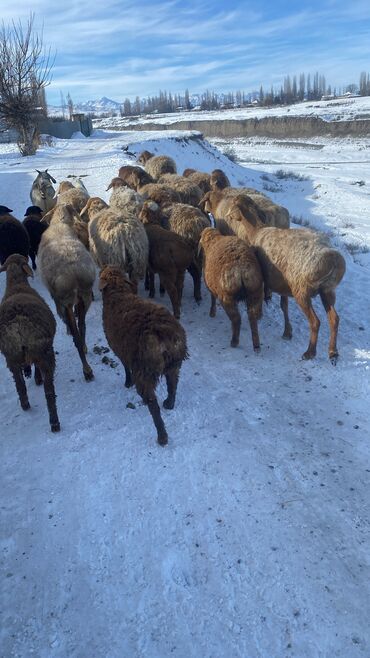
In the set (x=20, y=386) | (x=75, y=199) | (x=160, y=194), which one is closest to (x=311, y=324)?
(x=20, y=386)

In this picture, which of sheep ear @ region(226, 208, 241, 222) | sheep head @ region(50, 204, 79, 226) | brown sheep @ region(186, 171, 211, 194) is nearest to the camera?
sheep ear @ region(226, 208, 241, 222)

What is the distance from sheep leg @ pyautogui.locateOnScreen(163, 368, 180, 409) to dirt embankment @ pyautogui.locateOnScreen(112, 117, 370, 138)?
189 feet

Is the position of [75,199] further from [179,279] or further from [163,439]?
[163,439]

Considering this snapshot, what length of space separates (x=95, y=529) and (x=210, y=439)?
1.43 metres

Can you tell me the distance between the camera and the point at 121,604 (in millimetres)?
2977

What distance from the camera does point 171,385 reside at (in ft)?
14.6

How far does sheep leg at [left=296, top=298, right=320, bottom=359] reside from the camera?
19.0 feet

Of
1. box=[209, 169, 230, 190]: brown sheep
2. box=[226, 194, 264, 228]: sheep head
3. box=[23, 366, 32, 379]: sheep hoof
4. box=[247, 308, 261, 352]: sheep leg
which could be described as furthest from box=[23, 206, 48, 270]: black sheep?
box=[247, 308, 261, 352]: sheep leg

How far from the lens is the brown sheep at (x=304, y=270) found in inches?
218

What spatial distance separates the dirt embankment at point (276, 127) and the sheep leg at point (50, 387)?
58.3m

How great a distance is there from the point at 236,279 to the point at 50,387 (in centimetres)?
272

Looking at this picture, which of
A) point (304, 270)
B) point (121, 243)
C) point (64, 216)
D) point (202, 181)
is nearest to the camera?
point (304, 270)

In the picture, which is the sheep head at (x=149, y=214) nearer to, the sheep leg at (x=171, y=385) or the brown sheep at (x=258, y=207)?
the brown sheep at (x=258, y=207)

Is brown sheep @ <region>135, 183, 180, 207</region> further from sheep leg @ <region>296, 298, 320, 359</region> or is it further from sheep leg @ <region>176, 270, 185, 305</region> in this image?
sheep leg @ <region>296, 298, 320, 359</region>
